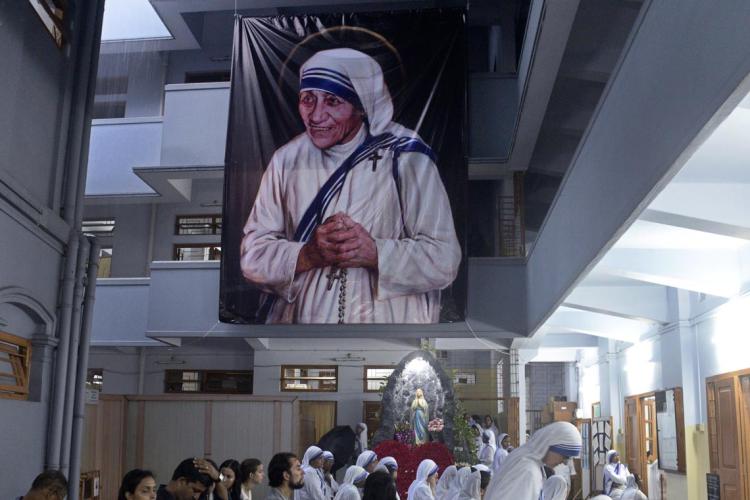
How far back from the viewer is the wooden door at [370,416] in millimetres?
17484

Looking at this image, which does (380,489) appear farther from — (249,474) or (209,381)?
(209,381)

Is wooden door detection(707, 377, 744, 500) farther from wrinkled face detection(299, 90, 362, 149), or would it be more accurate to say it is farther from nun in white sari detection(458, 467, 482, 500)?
wrinkled face detection(299, 90, 362, 149)

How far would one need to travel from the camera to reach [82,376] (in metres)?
9.34

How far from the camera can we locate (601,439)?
15.7 metres

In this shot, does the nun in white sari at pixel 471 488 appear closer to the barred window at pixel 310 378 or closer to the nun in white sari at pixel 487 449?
the nun in white sari at pixel 487 449

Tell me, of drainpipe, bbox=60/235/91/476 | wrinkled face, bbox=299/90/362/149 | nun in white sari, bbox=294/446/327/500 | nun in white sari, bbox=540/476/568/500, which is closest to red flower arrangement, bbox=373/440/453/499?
nun in white sari, bbox=294/446/327/500

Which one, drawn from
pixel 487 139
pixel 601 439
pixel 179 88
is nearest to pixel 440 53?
pixel 487 139

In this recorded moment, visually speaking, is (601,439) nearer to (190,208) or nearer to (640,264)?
(640,264)

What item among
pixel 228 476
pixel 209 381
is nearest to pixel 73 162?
pixel 228 476

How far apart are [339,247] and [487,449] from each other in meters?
4.79

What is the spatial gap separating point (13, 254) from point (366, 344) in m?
10.5

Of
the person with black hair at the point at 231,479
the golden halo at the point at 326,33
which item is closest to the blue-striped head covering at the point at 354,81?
the golden halo at the point at 326,33

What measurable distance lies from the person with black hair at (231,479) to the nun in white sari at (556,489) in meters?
2.43

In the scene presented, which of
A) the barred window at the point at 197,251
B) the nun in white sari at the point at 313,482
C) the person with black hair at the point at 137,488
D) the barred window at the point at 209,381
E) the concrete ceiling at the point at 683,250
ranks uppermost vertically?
the barred window at the point at 197,251
